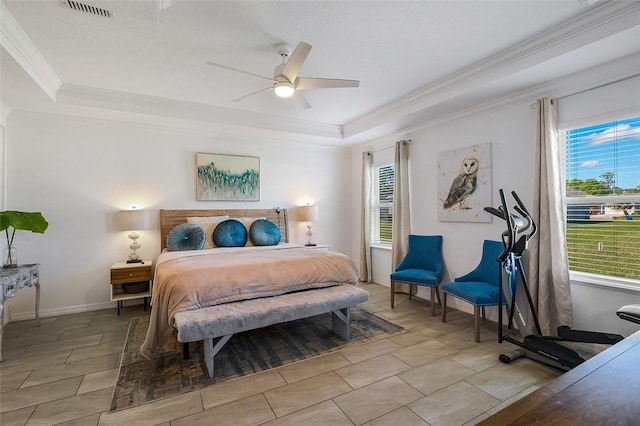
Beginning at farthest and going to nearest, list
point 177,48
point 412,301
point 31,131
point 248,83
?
point 412,301
point 31,131
point 248,83
point 177,48

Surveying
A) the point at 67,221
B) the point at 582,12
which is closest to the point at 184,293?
the point at 67,221

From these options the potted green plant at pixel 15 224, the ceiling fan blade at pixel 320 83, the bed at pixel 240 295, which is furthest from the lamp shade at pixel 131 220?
the ceiling fan blade at pixel 320 83

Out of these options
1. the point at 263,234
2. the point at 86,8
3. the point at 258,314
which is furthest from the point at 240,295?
the point at 86,8

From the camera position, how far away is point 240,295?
2686mm

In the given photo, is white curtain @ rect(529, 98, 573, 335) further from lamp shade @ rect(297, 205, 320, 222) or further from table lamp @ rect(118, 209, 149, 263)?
table lamp @ rect(118, 209, 149, 263)

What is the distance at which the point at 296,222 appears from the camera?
18.1ft

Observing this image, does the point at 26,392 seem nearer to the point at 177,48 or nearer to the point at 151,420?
the point at 151,420

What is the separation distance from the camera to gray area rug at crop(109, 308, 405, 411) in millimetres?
2238

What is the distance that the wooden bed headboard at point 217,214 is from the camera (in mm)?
4402

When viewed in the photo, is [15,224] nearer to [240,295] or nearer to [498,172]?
[240,295]

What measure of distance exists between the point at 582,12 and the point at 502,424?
9.79 ft

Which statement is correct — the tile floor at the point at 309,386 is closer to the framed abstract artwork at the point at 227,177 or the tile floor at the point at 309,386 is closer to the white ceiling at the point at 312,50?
the framed abstract artwork at the point at 227,177

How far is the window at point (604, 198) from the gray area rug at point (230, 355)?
6.54 ft

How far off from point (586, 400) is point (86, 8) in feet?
11.3
